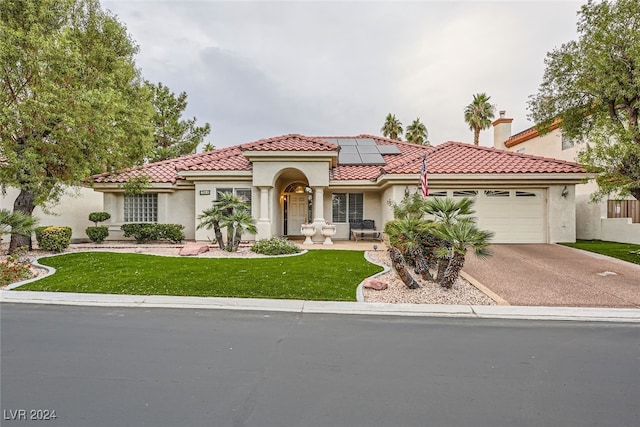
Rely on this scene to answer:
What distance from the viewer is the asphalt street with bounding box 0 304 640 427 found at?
3.18m

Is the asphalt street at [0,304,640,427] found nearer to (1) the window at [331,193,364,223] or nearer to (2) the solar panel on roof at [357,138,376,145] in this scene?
(1) the window at [331,193,364,223]

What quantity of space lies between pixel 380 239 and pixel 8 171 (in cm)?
1566

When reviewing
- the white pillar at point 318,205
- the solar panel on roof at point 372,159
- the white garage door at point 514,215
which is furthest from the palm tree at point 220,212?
the white garage door at point 514,215

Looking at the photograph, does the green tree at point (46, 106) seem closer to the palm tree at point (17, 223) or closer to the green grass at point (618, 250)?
the palm tree at point (17, 223)

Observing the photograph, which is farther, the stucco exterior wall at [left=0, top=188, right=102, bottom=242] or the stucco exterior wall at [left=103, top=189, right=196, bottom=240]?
the stucco exterior wall at [left=103, top=189, right=196, bottom=240]

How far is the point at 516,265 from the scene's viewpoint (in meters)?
10.6

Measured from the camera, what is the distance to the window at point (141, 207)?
57.0 ft

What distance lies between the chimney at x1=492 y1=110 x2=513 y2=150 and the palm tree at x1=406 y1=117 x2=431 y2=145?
10.1 metres

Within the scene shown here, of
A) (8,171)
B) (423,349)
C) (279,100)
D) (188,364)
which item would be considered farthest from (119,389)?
(279,100)

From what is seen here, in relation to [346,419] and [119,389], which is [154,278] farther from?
[346,419]

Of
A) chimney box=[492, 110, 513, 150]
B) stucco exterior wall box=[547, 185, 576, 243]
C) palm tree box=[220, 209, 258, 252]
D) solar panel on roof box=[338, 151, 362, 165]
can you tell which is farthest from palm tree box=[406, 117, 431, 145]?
palm tree box=[220, 209, 258, 252]

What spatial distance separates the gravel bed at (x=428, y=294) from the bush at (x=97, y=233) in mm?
14513

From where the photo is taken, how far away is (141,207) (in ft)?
57.2

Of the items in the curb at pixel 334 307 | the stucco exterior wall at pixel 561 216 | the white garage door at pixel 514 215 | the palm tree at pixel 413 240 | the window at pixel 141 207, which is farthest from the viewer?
the window at pixel 141 207
